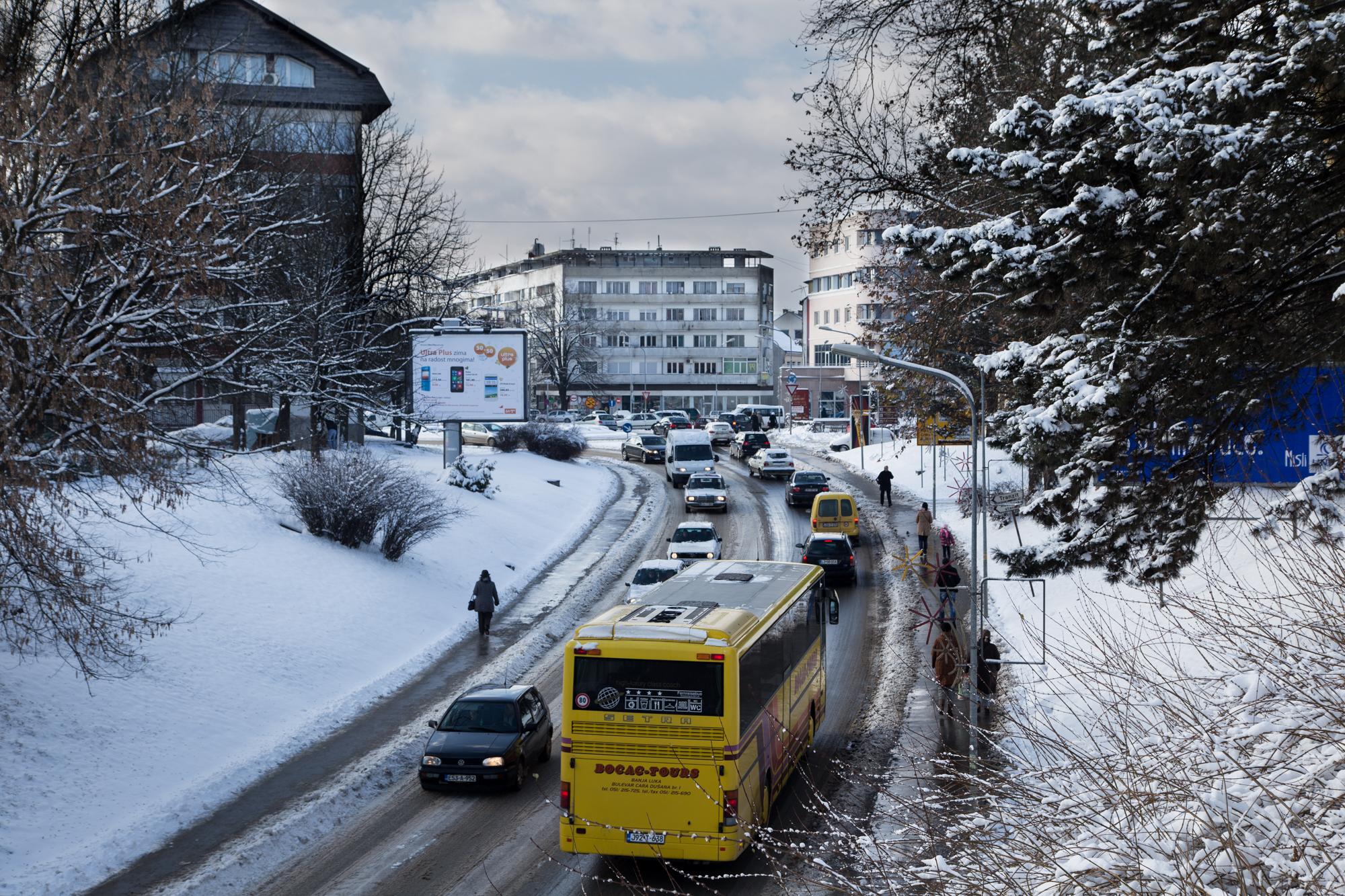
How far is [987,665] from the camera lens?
1853 centimetres

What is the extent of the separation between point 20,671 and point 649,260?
111496 mm

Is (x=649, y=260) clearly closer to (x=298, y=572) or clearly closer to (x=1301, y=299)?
(x=298, y=572)

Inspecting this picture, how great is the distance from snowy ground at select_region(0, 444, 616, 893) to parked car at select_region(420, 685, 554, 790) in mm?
3048

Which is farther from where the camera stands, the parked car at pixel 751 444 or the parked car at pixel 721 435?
the parked car at pixel 721 435

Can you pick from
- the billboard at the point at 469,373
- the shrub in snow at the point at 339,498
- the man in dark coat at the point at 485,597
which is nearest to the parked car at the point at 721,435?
the billboard at the point at 469,373

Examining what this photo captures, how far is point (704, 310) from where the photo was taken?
418ft

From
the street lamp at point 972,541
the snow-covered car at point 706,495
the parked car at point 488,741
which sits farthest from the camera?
the snow-covered car at point 706,495

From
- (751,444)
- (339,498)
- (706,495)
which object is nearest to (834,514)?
(706,495)

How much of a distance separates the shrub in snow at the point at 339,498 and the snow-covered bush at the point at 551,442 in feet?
96.6

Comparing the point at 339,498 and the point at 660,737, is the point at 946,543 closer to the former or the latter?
the point at 339,498

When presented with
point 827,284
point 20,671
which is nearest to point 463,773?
point 20,671

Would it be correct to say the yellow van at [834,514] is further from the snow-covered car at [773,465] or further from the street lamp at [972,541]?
the snow-covered car at [773,465]

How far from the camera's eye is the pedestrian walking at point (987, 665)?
56.4 feet

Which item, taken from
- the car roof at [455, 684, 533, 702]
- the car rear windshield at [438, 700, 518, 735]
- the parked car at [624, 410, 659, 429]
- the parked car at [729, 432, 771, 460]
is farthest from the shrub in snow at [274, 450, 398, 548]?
the parked car at [624, 410, 659, 429]
